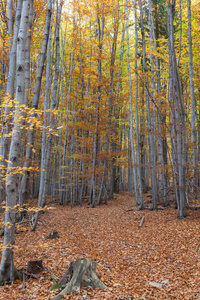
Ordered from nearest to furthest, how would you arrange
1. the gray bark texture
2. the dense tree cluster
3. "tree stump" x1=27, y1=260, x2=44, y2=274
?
the gray bark texture < the dense tree cluster < "tree stump" x1=27, y1=260, x2=44, y2=274

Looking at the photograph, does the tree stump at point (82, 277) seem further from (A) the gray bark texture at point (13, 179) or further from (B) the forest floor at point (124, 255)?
(A) the gray bark texture at point (13, 179)

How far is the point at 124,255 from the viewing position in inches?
208

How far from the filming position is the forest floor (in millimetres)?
3455

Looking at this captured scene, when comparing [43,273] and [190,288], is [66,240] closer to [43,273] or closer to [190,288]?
[43,273]

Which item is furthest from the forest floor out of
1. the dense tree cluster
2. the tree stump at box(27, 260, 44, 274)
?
the dense tree cluster

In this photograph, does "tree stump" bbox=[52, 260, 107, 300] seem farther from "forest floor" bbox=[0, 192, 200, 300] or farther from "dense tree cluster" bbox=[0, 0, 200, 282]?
"dense tree cluster" bbox=[0, 0, 200, 282]

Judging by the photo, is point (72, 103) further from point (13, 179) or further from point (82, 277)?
point (82, 277)

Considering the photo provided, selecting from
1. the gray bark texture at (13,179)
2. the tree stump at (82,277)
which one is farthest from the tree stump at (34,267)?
the tree stump at (82,277)

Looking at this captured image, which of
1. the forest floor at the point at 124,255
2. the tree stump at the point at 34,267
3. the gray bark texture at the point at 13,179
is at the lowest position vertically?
the forest floor at the point at 124,255

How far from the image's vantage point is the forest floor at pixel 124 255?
3455 millimetres

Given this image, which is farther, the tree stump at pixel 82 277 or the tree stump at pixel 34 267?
the tree stump at pixel 34 267

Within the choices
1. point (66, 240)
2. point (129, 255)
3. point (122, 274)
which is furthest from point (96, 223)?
point (122, 274)

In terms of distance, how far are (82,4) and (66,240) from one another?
40.7 feet

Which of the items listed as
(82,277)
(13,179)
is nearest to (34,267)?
(82,277)
